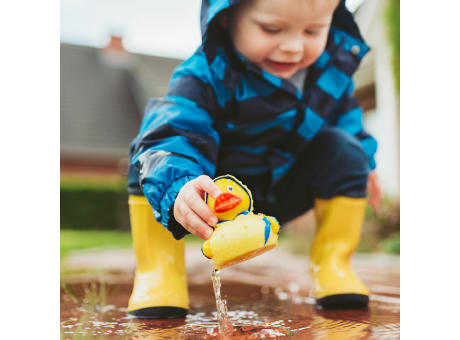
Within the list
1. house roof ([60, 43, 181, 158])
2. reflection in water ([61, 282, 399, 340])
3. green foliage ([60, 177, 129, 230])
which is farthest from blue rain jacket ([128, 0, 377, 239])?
green foliage ([60, 177, 129, 230])

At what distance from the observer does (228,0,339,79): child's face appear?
1.04 meters

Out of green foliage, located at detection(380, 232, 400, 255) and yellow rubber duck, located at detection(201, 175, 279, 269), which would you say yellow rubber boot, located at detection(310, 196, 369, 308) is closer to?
yellow rubber duck, located at detection(201, 175, 279, 269)

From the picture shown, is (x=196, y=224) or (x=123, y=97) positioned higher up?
(x=123, y=97)

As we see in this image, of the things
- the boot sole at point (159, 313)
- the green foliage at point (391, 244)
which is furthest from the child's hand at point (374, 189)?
the green foliage at point (391, 244)

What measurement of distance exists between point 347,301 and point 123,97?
22.3 feet

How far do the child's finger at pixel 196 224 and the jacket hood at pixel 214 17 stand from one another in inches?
19.5

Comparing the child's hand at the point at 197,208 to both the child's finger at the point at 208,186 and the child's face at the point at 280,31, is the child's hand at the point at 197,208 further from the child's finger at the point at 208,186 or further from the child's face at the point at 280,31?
the child's face at the point at 280,31

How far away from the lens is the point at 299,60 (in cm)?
114

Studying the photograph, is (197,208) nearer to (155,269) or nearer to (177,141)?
(177,141)

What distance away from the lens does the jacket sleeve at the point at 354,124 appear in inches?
57.8

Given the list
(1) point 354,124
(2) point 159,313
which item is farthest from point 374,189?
(2) point 159,313

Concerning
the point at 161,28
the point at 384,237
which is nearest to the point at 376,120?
the point at 384,237

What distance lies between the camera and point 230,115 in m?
1.21

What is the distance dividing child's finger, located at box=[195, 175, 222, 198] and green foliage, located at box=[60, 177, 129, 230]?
5332mm
